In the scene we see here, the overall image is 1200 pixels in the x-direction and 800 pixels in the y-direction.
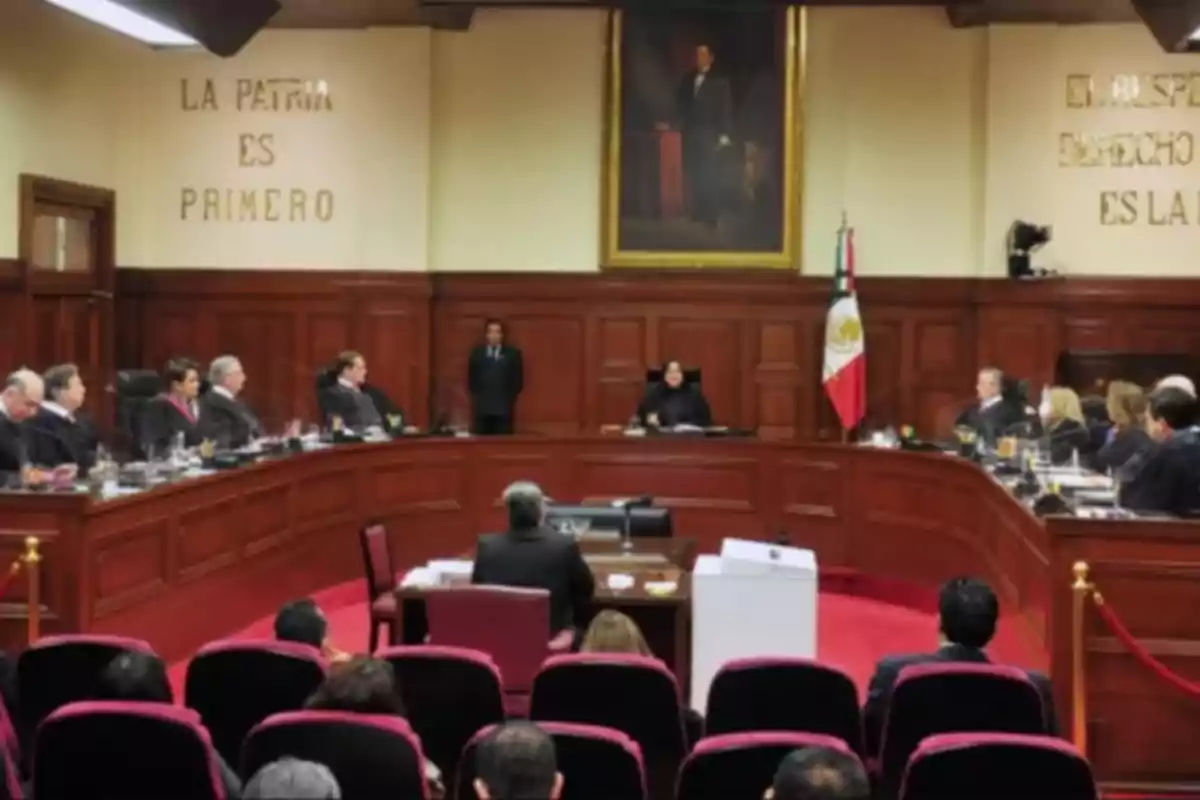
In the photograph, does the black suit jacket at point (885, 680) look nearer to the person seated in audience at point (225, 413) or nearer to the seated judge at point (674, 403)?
the person seated in audience at point (225, 413)

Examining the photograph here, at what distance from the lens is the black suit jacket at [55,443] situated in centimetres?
893

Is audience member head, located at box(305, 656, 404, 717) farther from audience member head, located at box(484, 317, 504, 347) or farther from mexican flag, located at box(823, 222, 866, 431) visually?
mexican flag, located at box(823, 222, 866, 431)

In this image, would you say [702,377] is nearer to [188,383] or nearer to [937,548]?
[937,548]

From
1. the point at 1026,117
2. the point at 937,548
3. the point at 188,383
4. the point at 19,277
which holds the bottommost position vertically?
the point at 937,548

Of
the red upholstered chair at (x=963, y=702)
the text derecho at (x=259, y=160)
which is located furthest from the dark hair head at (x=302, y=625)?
the text derecho at (x=259, y=160)

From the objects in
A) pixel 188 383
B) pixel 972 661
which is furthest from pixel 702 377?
pixel 972 661

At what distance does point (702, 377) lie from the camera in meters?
14.2

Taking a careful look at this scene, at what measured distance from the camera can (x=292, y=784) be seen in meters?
3.07

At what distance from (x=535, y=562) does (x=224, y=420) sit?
14.1ft

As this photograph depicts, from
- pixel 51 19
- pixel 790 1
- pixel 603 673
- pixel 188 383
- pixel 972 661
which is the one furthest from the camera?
pixel 51 19

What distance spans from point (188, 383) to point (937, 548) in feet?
17.1

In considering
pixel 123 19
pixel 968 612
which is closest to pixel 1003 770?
pixel 968 612

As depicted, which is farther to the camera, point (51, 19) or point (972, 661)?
point (51, 19)

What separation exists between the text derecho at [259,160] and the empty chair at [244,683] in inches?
382
